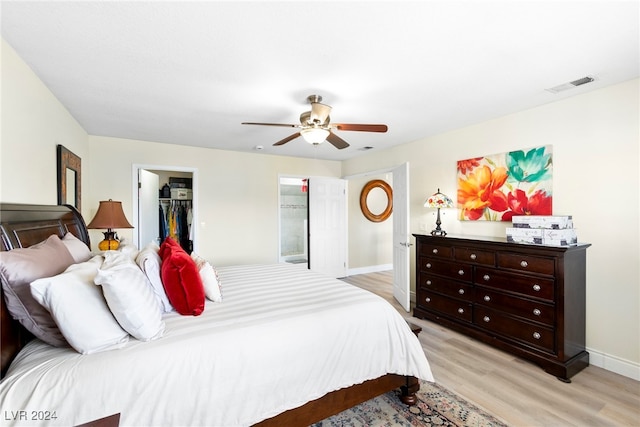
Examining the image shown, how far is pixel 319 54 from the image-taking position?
197cm

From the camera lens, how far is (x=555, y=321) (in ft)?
8.07

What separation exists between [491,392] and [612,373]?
1.22 metres

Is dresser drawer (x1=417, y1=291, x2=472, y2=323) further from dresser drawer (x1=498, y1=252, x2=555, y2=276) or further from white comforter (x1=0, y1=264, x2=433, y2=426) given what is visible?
white comforter (x1=0, y1=264, x2=433, y2=426)

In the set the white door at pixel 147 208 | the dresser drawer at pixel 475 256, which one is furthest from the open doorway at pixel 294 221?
the dresser drawer at pixel 475 256

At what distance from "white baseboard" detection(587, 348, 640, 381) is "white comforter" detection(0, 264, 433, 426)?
186 cm

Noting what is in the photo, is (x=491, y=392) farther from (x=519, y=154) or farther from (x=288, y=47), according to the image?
(x=288, y=47)

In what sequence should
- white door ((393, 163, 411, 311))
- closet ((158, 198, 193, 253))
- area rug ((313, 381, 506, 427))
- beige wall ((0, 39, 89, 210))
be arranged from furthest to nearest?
closet ((158, 198, 193, 253))
white door ((393, 163, 411, 311))
area rug ((313, 381, 506, 427))
beige wall ((0, 39, 89, 210))

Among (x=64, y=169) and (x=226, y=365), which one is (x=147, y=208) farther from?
(x=226, y=365)

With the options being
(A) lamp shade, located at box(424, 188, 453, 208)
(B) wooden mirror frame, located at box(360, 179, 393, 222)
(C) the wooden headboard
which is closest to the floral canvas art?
(A) lamp shade, located at box(424, 188, 453, 208)

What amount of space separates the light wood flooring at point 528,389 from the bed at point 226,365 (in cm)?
60

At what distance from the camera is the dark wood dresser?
2451 mm

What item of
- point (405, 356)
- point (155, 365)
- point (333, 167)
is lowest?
point (405, 356)

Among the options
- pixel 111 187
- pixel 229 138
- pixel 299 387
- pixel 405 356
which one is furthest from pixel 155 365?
pixel 111 187

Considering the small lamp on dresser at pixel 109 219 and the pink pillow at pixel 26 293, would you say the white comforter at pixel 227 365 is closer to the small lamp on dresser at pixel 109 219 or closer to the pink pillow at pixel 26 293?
the pink pillow at pixel 26 293
